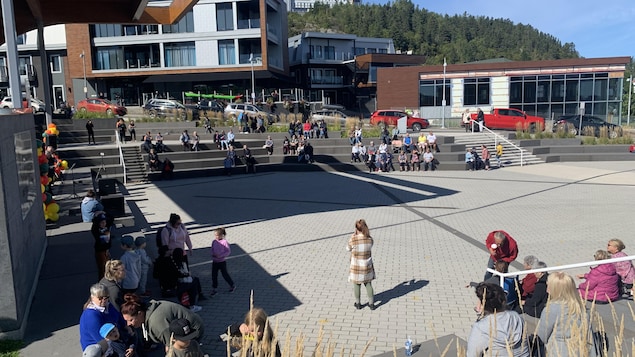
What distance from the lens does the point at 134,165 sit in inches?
928

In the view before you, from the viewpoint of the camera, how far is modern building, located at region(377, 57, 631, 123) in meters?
42.4

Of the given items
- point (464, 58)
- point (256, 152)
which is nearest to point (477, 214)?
point (256, 152)

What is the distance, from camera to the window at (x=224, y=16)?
160ft

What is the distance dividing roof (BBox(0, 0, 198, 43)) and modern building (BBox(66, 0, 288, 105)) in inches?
1220

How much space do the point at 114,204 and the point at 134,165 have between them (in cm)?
1109

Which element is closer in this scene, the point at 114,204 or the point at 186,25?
the point at 114,204

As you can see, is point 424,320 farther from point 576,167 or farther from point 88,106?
point 88,106

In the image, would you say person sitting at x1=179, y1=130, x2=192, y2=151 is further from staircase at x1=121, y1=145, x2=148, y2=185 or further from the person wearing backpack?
the person wearing backpack

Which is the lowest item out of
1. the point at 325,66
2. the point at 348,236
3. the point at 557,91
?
the point at 348,236

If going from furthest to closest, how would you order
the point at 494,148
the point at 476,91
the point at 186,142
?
the point at 476,91
the point at 494,148
the point at 186,142

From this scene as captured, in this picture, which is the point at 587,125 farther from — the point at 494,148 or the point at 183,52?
the point at 183,52

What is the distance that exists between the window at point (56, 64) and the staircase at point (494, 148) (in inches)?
1686

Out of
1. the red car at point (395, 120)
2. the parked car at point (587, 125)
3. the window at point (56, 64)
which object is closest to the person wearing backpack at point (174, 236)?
the red car at point (395, 120)

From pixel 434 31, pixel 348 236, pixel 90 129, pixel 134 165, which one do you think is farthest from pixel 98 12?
pixel 434 31
